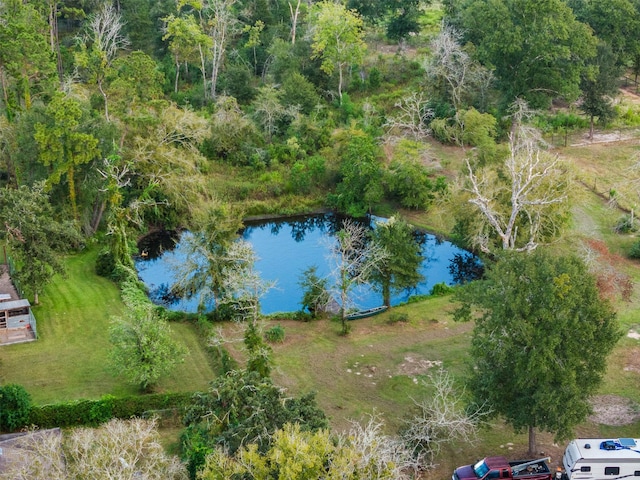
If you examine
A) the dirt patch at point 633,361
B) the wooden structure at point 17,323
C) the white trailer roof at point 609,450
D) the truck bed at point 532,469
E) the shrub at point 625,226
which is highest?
the wooden structure at point 17,323

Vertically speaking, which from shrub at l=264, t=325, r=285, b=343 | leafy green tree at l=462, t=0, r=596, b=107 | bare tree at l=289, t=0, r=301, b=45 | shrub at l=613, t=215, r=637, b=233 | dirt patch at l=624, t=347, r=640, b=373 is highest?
bare tree at l=289, t=0, r=301, b=45

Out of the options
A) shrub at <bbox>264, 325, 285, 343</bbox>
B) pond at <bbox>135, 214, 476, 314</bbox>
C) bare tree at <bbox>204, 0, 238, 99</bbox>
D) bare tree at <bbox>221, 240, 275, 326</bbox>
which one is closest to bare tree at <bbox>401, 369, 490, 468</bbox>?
shrub at <bbox>264, 325, 285, 343</bbox>

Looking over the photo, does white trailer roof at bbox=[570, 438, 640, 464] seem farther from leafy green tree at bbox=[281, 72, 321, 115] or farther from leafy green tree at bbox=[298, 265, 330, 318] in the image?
leafy green tree at bbox=[281, 72, 321, 115]

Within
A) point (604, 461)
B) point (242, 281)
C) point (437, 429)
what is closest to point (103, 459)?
point (437, 429)

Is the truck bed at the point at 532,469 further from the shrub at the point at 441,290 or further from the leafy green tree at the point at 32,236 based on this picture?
the leafy green tree at the point at 32,236

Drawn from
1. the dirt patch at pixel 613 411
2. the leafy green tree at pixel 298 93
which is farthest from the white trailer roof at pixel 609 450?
the leafy green tree at pixel 298 93

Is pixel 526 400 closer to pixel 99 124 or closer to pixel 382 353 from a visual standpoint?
pixel 382 353
